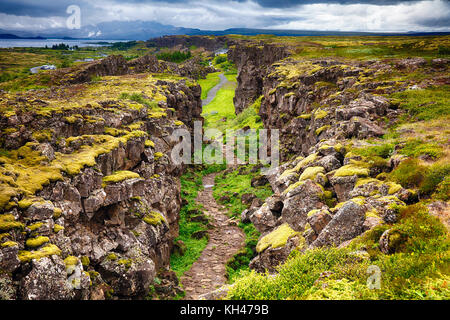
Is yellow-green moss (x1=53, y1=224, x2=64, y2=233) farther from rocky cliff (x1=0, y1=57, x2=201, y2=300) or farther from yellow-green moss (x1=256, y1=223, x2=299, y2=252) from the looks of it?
yellow-green moss (x1=256, y1=223, x2=299, y2=252)

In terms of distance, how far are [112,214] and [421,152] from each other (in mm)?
27189

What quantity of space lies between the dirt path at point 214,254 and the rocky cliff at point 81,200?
12.1 ft

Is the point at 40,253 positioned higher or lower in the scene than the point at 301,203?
lower

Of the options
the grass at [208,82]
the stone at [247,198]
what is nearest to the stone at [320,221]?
the stone at [247,198]

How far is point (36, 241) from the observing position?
1778 centimetres

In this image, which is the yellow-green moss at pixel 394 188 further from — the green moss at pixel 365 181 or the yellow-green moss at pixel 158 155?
the yellow-green moss at pixel 158 155

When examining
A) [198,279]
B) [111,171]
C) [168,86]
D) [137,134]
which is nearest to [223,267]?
[198,279]

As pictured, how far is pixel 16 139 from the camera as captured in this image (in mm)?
25781

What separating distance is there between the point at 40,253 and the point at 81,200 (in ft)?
23.1

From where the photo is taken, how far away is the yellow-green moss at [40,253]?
16.6 meters

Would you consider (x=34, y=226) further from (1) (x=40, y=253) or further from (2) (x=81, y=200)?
(2) (x=81, y=200)

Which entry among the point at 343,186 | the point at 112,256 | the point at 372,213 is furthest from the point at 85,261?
the point at 343,186

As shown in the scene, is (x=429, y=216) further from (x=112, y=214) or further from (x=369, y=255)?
(x=112, y=214)
